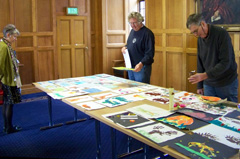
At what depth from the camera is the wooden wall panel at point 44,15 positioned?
6089mm

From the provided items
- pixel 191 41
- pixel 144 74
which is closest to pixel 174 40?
pixel 191 41

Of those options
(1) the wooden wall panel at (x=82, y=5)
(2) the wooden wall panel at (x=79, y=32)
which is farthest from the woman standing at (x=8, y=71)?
(1) the wooden wall panel at (x=82, y=5)

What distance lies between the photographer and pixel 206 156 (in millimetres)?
1405

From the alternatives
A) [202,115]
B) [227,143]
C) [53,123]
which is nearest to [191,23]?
[202,115]

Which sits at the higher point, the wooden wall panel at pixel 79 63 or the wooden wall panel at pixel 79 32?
the wooden wall panel at pixel 79 32

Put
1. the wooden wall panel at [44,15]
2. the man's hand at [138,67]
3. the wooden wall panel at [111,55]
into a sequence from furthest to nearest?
the wooden wall panel at [111,55] < the wooden wall panel at [44,15] < the man's hand at [138,67]

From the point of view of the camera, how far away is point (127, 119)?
2.03m

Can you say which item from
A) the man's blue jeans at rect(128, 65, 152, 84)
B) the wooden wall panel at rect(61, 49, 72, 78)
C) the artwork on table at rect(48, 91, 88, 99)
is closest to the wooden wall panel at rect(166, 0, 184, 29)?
the man's blue jeans at rect(128, 65, 152, 84)

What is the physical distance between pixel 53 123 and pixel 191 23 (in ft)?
8.52

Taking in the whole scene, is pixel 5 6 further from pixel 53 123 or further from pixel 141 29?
pixel 141 29

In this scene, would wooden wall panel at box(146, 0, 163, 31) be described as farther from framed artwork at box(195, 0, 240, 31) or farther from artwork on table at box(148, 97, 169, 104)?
artwork on table at box(148, 97, 169, 104)

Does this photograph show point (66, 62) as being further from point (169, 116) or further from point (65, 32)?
point (169, 116)

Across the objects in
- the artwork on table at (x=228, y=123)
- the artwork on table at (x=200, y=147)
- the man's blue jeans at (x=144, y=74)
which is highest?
the man's blue jeans at (x=144, y=74)

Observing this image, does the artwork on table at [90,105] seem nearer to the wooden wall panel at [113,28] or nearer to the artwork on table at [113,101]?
the artwork on table at [113,101]
